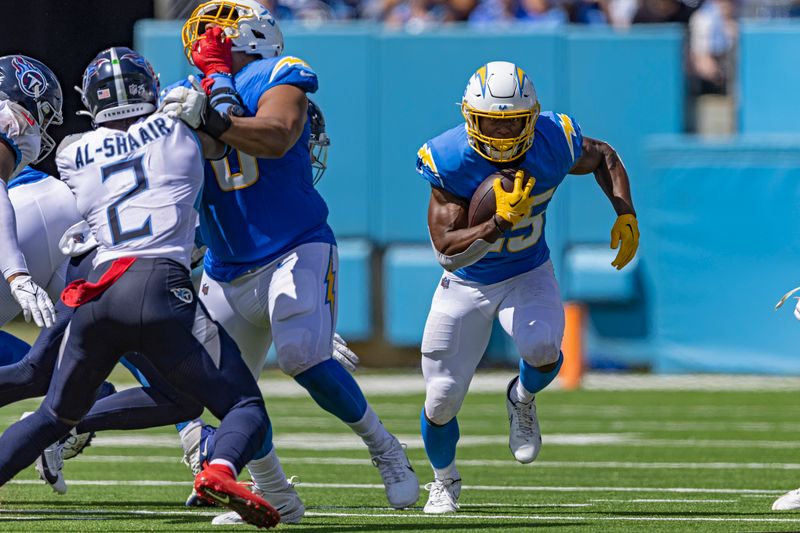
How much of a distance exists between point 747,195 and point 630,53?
153 centimetres

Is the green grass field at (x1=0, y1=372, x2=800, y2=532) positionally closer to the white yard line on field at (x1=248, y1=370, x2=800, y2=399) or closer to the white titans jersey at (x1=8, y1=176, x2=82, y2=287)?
the white yard line on field at (x1=248, y1=370, x2=800, y2=399)

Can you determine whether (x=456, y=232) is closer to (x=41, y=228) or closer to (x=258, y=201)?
(x=258, y=201)

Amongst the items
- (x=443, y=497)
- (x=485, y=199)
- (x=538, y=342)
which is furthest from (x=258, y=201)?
(x=443, y=497)

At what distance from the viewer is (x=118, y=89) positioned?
15.6ft

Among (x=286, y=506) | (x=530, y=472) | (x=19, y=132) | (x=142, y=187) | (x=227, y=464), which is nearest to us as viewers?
(x=227, y=464)

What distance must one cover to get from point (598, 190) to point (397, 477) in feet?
25.6

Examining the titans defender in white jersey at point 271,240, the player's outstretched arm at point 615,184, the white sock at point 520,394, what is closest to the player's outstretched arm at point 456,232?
the titans defender in white jersey at point 271,240

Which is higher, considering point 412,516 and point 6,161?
point 6,161

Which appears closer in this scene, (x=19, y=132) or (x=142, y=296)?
(x=142, y=296)

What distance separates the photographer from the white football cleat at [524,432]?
6.01 meters

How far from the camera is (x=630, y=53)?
1284 centimetres

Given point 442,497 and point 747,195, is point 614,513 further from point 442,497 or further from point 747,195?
point 747,195

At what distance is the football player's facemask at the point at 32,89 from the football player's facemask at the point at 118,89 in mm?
878

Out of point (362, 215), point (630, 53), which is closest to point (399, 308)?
point (362, 215)
